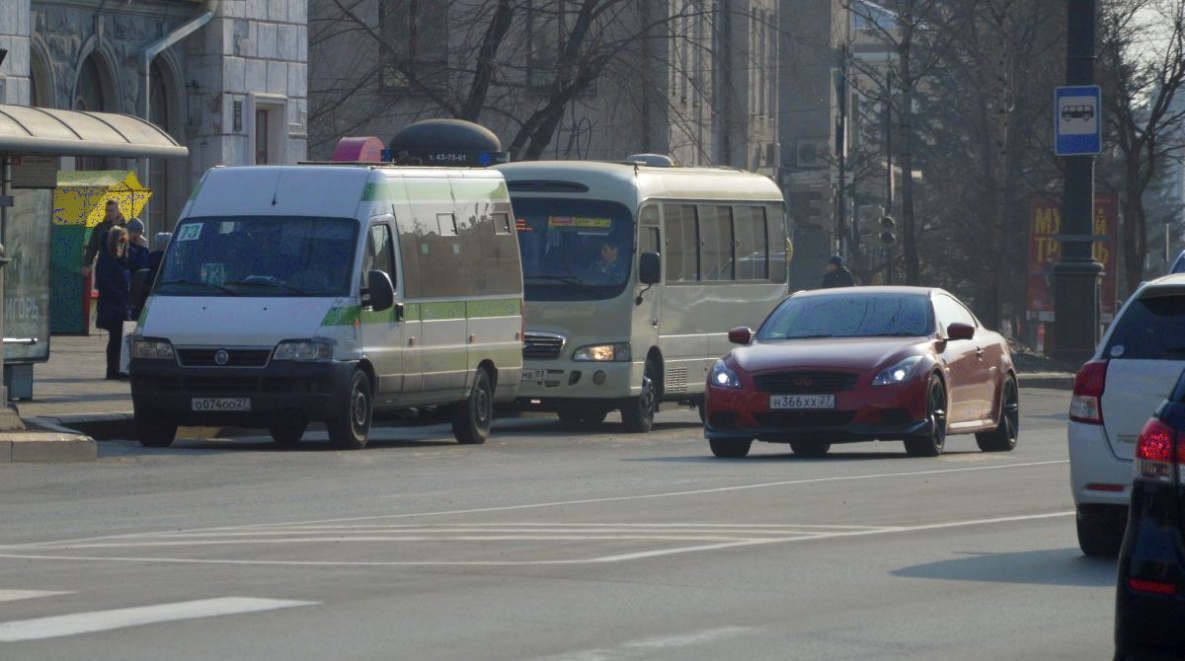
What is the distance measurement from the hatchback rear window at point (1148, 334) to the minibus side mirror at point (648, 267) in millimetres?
13643

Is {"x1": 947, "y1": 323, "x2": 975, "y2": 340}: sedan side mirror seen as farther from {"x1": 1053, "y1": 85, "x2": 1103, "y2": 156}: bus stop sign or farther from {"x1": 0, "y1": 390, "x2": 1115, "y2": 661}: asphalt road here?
{"x1": 1053, "y1": 85, "x2": 1103, "y2": 156}: bus stop sign

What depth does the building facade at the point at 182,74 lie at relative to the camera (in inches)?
1242

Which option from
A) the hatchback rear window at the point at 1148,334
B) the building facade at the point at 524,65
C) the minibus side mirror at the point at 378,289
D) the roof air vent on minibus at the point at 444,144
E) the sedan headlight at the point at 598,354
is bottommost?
the sedan headlight at the point at 598,354

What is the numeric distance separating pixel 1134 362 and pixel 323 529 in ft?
13.6

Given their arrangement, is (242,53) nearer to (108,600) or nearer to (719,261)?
(719,261)

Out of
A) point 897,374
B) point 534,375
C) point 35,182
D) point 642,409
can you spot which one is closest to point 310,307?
point 35,182

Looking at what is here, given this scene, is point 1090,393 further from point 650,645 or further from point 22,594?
point 22,594

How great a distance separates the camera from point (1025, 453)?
20.4 m

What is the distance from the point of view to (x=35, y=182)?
856 inches

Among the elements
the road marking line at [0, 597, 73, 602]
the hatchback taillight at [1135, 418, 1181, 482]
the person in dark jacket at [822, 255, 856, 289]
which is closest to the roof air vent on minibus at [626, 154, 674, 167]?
the person in dark jacket at [822, 255, 856, 289]

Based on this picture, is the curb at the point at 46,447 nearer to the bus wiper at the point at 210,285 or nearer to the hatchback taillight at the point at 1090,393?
the bus wiper at the point at 210,285

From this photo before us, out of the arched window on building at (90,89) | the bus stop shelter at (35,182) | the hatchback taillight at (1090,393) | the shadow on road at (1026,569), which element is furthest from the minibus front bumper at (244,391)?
the arched window on building at (90,89)

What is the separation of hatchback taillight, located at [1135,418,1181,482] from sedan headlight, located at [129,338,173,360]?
13592 millimetres

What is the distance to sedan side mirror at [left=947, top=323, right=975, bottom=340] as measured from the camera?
773 inches
